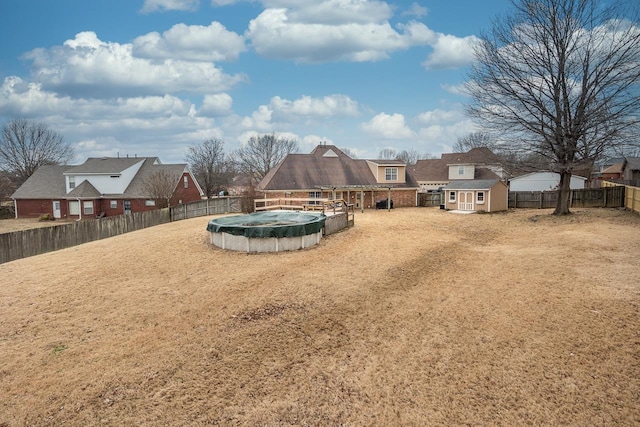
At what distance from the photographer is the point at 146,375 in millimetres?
6387

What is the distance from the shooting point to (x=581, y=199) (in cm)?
2945

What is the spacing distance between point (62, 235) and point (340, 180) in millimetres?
23308

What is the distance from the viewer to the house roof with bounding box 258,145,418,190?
34656 mm

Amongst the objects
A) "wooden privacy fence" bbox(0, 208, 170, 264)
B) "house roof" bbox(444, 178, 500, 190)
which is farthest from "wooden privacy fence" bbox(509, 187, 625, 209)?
"wooden privacy fence" bbox(0, 208, 170, 264)

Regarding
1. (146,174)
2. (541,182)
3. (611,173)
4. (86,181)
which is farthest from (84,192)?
(611,173)

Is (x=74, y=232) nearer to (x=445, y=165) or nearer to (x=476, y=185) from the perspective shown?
(x=476, y=185)

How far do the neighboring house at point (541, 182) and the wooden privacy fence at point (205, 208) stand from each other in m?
30.8

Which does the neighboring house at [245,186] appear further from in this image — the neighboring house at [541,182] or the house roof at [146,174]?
the neighboring house at [541,182]

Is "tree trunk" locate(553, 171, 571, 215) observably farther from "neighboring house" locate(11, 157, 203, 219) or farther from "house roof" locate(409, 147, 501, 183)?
"neighboring house" locate(11, 157, 203, 219)

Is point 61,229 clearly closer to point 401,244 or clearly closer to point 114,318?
point 114,318

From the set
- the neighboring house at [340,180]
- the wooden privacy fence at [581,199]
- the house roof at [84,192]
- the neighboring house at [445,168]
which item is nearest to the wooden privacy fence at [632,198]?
the wooden privacy fence at [581,199]

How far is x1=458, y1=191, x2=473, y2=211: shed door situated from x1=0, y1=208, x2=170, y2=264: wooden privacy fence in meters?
24.3

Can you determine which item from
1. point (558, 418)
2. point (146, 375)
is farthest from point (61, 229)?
point (558, 418)

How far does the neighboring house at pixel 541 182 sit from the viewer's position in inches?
1569
